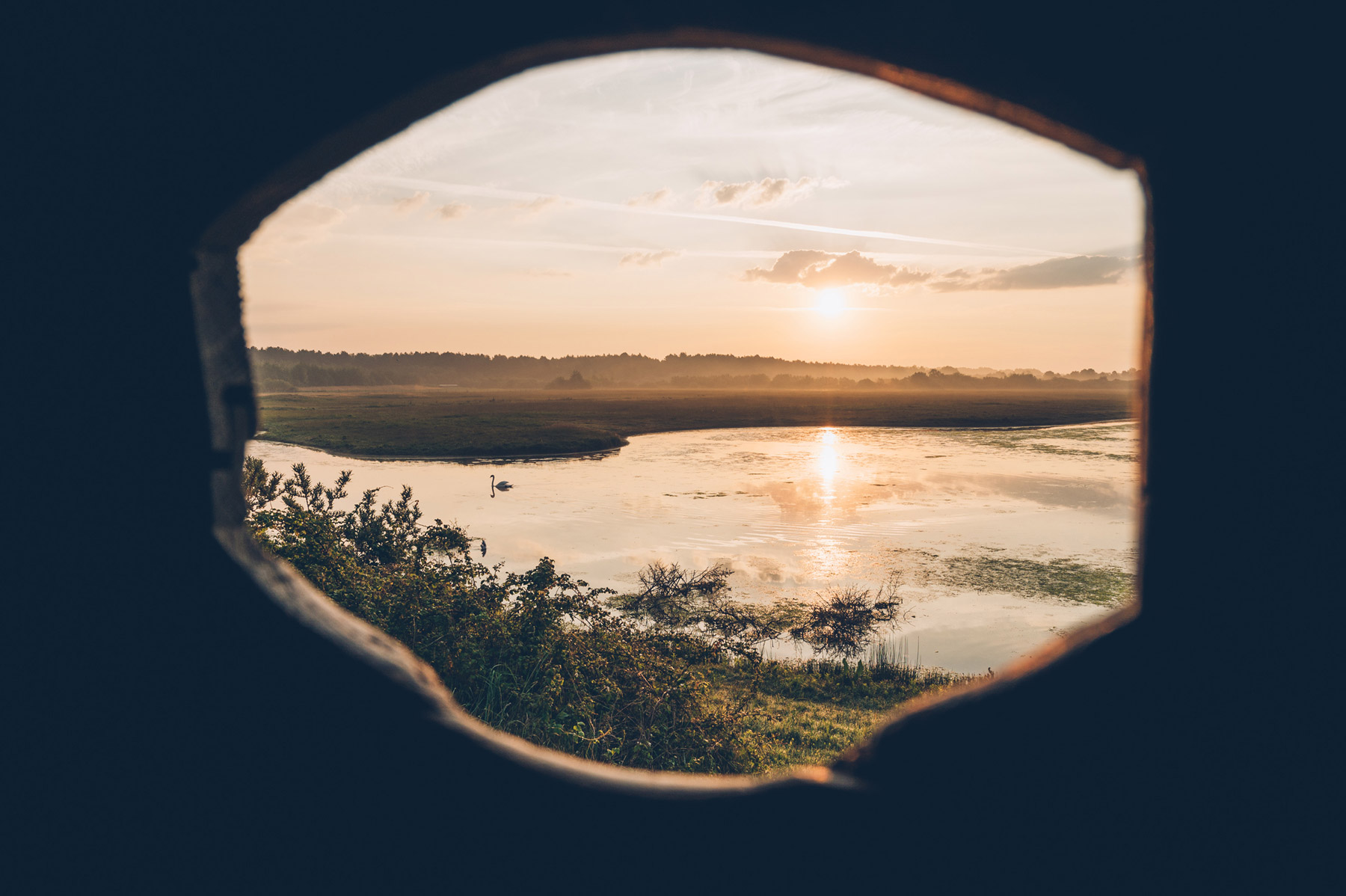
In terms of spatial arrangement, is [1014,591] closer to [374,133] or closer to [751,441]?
[374,133]

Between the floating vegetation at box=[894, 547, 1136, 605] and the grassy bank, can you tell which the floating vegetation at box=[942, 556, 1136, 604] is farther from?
the grassy bank

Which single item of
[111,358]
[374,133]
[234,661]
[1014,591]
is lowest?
[1014,591]

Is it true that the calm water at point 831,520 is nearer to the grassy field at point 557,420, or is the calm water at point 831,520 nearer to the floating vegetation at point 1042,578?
the floating vegetation at point 1042,578

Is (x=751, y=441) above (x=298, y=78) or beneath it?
beneath

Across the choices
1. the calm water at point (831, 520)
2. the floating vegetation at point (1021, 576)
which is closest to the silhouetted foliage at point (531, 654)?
the calm water at point (831, 520)

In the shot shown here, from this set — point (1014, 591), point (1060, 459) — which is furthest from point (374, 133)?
point (1060, 459)

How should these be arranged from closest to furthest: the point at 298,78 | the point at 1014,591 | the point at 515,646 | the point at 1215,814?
the point at 1215,814
the point at 298,78
the point at 515,646
the point at 1014,591

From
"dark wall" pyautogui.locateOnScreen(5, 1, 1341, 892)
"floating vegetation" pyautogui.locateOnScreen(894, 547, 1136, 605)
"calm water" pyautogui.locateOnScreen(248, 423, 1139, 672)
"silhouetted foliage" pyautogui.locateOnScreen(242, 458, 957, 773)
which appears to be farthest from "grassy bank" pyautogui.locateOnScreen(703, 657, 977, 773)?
"dark wall" pyautogui.locateOnScreen(5, 1, 1341, 892)
